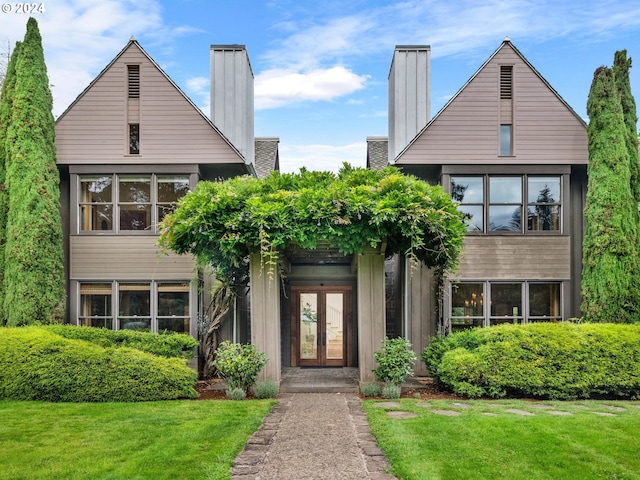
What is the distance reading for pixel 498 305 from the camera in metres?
12.6

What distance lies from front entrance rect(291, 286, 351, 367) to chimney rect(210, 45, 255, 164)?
13.8 feet

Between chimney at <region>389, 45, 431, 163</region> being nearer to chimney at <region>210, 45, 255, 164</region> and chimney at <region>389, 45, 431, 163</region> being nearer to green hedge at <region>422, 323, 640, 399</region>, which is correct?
chimney at <region>210, 45, 255, 164</region>

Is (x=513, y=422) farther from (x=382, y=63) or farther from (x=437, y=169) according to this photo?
(x=382, y=63)

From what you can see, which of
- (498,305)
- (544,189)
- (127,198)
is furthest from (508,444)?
(127,198)

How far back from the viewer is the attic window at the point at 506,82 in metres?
12.6

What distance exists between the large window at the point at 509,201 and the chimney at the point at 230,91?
19.6ft

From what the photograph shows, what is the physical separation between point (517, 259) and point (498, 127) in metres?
3.18

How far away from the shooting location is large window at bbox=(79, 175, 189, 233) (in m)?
12.6

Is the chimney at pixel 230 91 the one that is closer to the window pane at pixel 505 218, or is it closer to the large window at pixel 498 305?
the window pane at pixel 505 218

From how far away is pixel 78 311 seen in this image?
1246 cm

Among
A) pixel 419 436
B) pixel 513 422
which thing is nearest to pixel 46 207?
pixel 419 436

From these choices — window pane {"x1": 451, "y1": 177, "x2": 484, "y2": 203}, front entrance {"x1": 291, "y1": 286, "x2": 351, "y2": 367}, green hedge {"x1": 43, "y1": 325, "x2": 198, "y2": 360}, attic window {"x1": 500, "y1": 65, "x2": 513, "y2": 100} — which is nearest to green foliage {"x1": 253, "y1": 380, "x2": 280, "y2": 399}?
green hedge {"x1": 43, "y1": 325, "x2": 198, "y2": 360}

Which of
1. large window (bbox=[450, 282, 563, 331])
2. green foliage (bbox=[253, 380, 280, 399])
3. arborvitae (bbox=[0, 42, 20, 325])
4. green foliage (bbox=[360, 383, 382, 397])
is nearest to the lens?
green foliage (bbox=[253, 380, 280, 399])

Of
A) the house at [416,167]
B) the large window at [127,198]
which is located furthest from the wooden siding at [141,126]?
the large window at [127,198]
